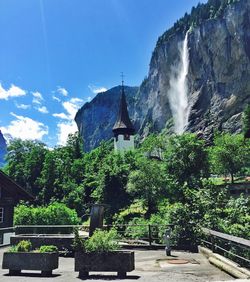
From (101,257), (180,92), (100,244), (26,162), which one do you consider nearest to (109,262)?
(101,257)

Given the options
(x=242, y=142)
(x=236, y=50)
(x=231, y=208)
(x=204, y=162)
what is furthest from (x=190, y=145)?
(x=236, y=50)

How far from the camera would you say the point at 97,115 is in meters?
193

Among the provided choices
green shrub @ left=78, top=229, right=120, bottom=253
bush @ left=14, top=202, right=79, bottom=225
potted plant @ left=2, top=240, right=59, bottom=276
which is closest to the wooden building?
bush @ left=14, top=202, right=79, bottom=225

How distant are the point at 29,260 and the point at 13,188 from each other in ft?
68.8

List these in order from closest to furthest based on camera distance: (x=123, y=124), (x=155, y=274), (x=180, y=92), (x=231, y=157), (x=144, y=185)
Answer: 1. (x=155, y=274)
2. (x=144, y=185)
3. (x=231, y=157)
4. (x=123, y=124)
5. (x=180, y=92)

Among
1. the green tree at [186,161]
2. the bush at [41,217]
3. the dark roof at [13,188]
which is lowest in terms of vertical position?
the bush at [41,217]

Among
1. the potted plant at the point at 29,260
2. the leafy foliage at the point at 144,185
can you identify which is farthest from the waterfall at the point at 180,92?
the potted plant at the point at 29,260

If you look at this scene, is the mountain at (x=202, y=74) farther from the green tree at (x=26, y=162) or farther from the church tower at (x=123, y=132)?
the green tree at (x=26, y=162)

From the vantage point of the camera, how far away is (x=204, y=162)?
39469mm

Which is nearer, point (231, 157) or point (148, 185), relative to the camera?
point (148, 185)

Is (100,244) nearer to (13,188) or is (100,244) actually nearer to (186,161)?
(13,188)

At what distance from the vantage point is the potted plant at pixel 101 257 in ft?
32.4

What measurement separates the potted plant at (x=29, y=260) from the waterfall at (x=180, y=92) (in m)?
103

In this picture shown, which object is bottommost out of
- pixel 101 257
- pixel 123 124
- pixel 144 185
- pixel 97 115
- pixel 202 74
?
pixel 101 257
